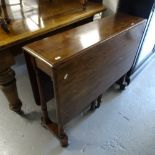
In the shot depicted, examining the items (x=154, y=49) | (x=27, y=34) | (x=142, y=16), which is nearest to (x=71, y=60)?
(x=27, y=34)

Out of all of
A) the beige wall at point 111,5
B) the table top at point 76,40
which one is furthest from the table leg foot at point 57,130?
the beige wall at point 111,5

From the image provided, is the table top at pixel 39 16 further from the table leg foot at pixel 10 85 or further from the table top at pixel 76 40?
the table leg foot at pixel 10 85

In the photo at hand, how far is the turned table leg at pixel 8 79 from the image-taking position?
1002 millimetres

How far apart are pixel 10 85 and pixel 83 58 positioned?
0.60 m

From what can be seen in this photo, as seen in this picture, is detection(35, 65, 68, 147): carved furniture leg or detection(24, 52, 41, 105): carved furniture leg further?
detection(35, 65, 68, 147): carved furniture leg

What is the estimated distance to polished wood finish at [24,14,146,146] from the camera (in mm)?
865

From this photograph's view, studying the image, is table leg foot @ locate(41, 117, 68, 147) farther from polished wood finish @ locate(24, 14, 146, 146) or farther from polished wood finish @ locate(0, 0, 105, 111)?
polished wood finish @ locate(0, 0, 105, 111)

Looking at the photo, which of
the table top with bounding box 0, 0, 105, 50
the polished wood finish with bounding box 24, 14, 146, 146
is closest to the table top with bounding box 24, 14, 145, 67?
the polished wood finish with bounding box 24, 14, 146, 146

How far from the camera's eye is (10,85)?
1197 mm

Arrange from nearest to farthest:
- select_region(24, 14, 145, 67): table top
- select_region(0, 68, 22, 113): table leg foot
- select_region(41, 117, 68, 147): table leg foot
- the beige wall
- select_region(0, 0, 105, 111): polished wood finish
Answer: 1. select_region(24, 14, 145, 67): table top
2. select_region(0, 0, 105, 111): polished wood finish
3. select_region(0, 68, 22, 113): table leg foot
4. select_region(41, 117, 68, 147): table leg foot
5. the beige wall

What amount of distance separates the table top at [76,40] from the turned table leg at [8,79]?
0.56 ft

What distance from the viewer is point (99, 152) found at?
1269 millimetres

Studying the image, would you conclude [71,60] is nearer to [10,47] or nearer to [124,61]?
[10,47]

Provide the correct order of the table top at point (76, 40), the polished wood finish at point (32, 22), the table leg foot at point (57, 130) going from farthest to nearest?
the table leg foot at point (57, 130) → the polished wood finish at point (32, 22) → the table top at point (76, 40)
